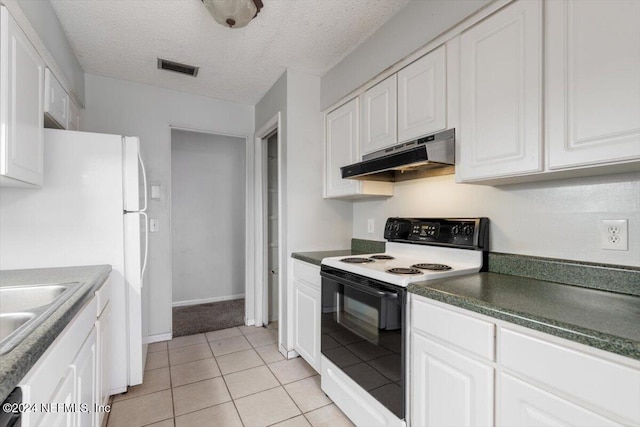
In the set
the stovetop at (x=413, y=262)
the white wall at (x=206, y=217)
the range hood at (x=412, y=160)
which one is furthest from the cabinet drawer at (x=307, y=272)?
the white wall at (x=206, y=217)

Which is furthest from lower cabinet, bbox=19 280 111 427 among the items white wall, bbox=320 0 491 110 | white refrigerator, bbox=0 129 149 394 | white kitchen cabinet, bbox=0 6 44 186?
white wall, bbox=320 0 491 110

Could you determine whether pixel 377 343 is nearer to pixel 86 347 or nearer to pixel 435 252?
pixel 435 252

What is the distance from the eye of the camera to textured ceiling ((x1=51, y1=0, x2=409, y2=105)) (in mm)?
1838

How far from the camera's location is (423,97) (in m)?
1.70

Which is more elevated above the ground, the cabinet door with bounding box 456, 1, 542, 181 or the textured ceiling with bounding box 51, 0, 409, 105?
the textured ceiling with bounding box 51, 0, 409, 105

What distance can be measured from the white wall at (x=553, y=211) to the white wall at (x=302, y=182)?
100 cm

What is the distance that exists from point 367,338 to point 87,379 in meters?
1.29

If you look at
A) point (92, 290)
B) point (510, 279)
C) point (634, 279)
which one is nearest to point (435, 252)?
point (510, 279)

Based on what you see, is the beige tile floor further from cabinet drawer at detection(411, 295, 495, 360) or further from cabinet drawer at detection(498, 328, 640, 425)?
cabinet drawer at detection(498, 328, 640, 425)

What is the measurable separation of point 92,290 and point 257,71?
2075 millimetres

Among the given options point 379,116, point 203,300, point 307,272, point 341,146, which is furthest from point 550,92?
point 203,300

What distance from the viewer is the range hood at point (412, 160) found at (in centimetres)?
153

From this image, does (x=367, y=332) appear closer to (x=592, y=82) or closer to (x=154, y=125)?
(x=592, y=82)

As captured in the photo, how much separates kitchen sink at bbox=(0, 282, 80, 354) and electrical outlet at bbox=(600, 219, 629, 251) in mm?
2100
